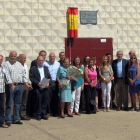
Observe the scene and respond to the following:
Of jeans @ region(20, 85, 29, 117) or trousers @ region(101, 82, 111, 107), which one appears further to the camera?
trousers @ region(101, 82, 111, 107)

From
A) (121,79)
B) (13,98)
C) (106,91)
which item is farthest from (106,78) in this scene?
(13,98)

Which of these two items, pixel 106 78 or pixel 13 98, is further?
pixel 106 78

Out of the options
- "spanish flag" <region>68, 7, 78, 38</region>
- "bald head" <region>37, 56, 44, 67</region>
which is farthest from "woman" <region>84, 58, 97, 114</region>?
"spanish flag" <region>68, 7, 78, 38</region>

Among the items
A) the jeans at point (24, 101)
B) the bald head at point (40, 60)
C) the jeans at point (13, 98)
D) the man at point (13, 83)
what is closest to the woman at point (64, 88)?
the bald head at point (40, 60)

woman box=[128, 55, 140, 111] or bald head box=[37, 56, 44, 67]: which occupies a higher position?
bald head box=[37, 56, 44, 67]

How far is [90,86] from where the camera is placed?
9.25m

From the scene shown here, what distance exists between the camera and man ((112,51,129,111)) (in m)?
9.72

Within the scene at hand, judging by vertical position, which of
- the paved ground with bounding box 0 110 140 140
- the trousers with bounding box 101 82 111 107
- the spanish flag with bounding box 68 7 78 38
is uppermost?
Answer: the spanish flag with bounding box 68 7 78 38

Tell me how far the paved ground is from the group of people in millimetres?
434

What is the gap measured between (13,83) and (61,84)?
1.56 meters

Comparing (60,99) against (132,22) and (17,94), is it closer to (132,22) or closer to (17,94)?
(17,94)

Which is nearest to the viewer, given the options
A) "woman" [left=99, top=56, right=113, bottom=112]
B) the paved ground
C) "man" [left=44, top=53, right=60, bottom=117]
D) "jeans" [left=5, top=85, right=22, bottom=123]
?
the paved ground

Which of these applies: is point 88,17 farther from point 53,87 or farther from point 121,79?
point 53,87

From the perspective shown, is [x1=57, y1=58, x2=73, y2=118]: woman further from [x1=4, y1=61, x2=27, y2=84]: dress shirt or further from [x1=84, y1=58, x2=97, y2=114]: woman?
[x1=4, y1=61, x2=27, y2=84]: dress shirt
